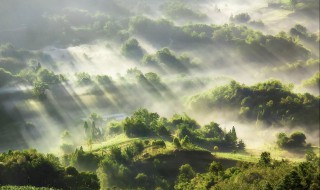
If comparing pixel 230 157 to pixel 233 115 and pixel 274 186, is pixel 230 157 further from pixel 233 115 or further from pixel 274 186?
pixel 233 115

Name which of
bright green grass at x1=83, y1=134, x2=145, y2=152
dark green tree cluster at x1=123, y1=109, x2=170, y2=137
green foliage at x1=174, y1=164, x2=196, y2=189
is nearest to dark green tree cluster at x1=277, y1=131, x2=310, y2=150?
dark green tree cluster at x1=123, y1=109, x2=170, y2=137

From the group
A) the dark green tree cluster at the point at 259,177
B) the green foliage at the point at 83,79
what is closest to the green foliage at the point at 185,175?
the dark green tree cluster at the point at 259,177

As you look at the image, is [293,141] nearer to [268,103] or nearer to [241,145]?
[241,145]

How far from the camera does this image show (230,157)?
87438 millimetres

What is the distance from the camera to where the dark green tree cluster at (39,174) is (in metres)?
67.5

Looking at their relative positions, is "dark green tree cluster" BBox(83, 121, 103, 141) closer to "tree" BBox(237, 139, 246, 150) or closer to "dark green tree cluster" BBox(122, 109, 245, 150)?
"dark green tree cluster" BBox(122, 109, 245, 150)

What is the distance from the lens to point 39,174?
69062 mm

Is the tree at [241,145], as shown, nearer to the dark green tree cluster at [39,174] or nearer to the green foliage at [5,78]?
the dark green tree cluster at [39,174]

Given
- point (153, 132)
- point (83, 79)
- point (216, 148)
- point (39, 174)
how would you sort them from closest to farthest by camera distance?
point (39, 174) → point (216, 148) → point (153, 132) → point (83, 79)

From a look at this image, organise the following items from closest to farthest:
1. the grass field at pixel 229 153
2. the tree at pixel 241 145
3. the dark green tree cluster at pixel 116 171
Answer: the dark green tree cluster at pixel 116 171 < the grass field at pixel 229 153 < the tree at pixel 241 145

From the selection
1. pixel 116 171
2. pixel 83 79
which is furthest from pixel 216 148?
pixel 83 79

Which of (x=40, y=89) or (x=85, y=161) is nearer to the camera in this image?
(x=85, y=161)

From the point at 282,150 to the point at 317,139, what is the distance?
1729 cm

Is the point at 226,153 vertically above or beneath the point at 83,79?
beneath
